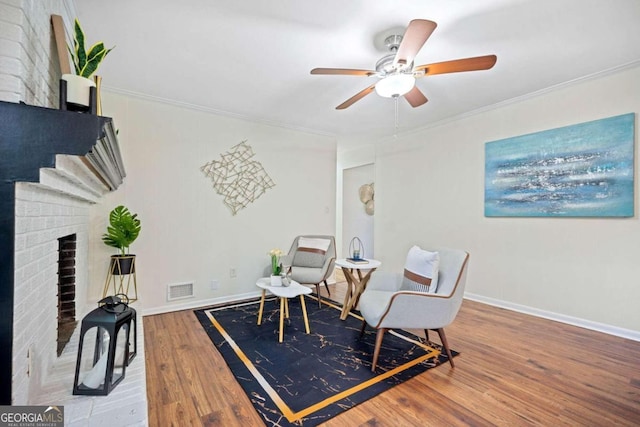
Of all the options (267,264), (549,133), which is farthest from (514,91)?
(267,264)

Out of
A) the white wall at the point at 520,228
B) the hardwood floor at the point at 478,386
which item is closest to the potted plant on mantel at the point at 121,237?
the hardwood floor at the point at 478,386

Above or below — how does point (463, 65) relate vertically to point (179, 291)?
above

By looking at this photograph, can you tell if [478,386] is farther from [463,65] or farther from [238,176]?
[238,176]

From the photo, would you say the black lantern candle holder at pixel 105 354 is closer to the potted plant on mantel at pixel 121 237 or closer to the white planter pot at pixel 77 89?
the white planter pot at pixel 77 89

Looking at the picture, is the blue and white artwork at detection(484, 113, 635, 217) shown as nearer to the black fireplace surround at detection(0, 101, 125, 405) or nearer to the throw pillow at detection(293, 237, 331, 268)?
the throw pillow at detection(293, 237, 331, 268)

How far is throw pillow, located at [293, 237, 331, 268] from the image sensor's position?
376cm

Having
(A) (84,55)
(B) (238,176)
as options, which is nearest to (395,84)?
(A) (84,55)

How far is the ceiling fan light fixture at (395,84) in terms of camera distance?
2.01 m

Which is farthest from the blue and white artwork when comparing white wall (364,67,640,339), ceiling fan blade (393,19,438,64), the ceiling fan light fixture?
ceiling fan blade (393,19,438,64)

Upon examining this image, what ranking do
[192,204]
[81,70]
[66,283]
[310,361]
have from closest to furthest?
[81,70] → [66,283] → [310,361] → [192,204]

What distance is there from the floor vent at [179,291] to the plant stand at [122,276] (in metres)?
0.36

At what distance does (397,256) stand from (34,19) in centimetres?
457

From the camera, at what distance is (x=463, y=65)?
185cm

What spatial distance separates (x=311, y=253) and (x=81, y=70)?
293 centimetres
